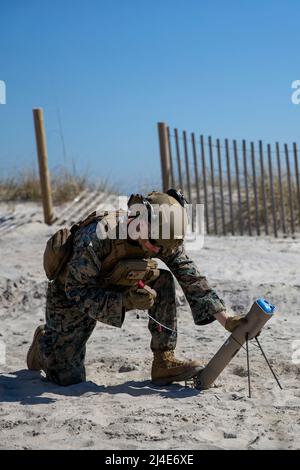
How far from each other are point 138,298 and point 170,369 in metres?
0.63

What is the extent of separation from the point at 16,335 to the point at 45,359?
1695mm

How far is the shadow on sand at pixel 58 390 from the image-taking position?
4094 mm

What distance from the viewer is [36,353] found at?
4.67 meters

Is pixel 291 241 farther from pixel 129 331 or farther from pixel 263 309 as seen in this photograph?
pixel 263 309

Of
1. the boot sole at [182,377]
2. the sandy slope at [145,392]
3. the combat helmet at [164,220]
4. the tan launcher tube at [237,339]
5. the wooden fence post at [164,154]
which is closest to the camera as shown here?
the sandy slope at [145,392]

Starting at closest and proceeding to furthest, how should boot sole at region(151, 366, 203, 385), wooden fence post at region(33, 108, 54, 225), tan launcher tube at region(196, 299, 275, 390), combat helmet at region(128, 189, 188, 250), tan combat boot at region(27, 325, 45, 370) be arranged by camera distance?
combat helmet at region(128, 189, 188, 250) < tan launcher tube at region(196, 299, 275, 390) < boot sole at region(151, 366, 203, 385) < tan combat boot at region(27, 325, 45, 370) < wooden fence post at region(33, 108, 54, 225)

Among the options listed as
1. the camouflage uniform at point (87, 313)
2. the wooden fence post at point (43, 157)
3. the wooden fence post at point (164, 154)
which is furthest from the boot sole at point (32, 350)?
the wooden fence post at point (164, 154)

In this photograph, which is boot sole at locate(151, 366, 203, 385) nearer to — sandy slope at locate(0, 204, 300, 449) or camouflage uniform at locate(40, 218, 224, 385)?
sandy slope at locate(0, 204, 300, 449)

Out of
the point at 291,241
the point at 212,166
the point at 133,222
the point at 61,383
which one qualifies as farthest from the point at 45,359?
the point at 212,166

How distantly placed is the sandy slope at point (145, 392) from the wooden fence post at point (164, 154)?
4.15 m

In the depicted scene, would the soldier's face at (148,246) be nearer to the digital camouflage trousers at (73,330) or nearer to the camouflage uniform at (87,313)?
the camouflage uniform at (87,313)

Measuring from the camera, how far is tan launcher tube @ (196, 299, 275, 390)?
4055mm

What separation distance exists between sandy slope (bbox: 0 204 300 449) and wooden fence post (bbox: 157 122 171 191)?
4.15 metres

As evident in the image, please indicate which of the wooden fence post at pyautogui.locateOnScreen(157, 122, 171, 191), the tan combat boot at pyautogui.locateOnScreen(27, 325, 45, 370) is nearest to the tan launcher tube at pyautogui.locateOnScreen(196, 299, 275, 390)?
the tan combat boot at pyautogui.locateOnScreen(27, 325, 45, 370)
